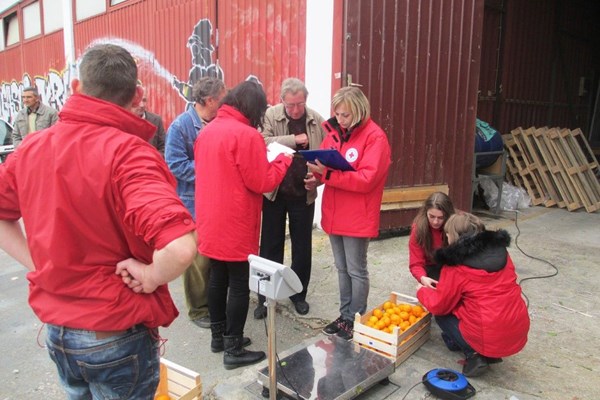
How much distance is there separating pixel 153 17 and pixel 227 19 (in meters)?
2.74

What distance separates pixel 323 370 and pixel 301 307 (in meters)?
1.16

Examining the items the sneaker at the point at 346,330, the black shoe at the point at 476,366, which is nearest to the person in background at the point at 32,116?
the sneaker at the point at 346,330

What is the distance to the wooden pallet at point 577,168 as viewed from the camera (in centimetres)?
778

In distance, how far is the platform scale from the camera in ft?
7.72

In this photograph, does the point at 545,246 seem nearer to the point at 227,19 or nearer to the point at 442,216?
the point at 442,216

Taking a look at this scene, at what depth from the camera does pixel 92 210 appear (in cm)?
146

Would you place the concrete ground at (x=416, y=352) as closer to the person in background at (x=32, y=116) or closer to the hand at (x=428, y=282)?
the hand at (x=428, y=282)

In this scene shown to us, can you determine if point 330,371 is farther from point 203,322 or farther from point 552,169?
point 552,169

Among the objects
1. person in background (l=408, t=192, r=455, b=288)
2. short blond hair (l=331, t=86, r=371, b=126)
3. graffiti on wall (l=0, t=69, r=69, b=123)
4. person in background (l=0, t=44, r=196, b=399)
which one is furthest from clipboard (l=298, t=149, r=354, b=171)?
graffiti on wall (l=0, t=69, r=69, b=123)

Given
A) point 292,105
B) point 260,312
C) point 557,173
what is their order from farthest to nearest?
point 557,173 < point 260,312 < point 292,105

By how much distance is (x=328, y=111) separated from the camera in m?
5.68

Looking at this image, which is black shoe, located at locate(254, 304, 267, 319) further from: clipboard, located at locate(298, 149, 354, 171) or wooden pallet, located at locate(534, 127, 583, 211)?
wooden pallet, located at locate(534, 127, 583, 211)

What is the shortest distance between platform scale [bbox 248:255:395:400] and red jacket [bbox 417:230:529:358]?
0.58 metres

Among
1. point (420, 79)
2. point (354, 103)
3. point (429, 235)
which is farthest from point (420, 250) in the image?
point (420, 79)
